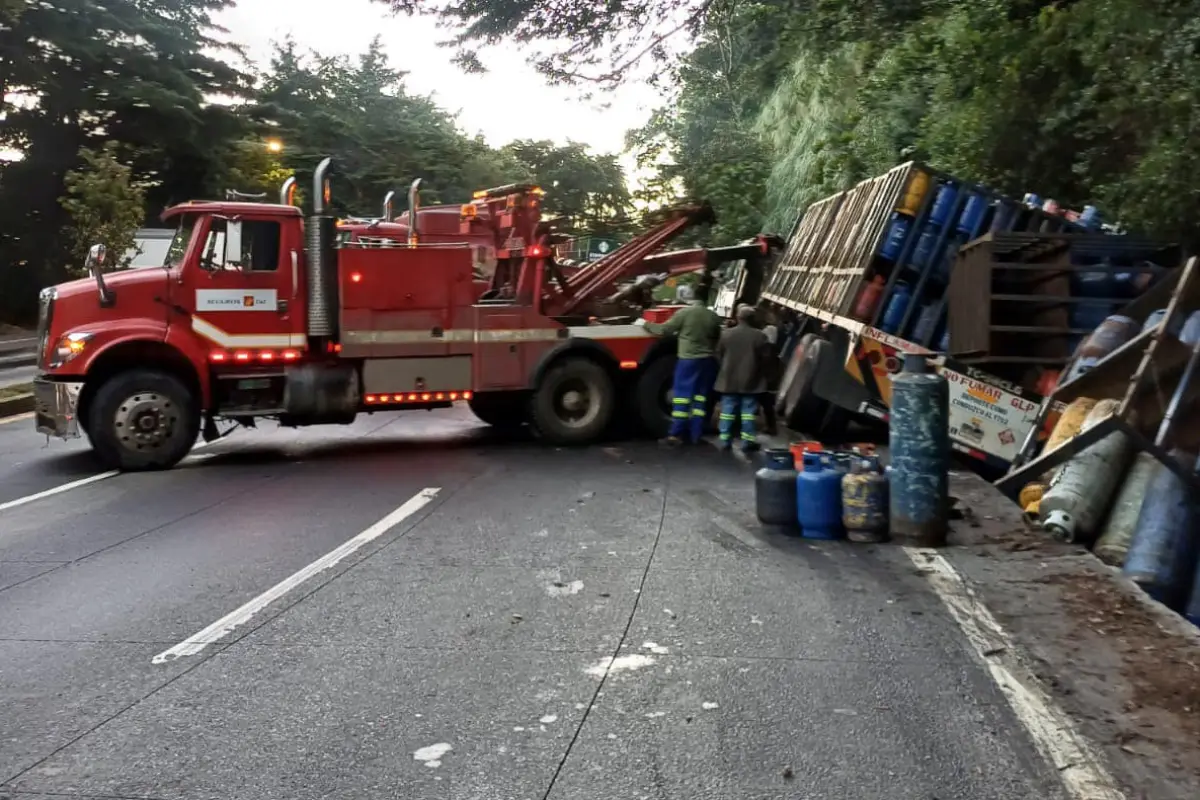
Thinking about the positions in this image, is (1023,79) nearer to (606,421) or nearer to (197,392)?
(606,421)

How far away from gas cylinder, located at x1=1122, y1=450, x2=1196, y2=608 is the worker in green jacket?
578 cm

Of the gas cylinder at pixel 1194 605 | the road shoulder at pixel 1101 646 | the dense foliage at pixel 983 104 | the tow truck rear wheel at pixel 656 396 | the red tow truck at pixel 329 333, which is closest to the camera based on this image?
the road shoulder at pixel 1101 646

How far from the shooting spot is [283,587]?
6750 millimetres

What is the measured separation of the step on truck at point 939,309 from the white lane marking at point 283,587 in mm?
4491

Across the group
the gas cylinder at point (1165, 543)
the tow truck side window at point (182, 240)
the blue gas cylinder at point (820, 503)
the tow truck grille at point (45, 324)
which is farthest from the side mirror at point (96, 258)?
the gas cylinder at point (1165, 543)

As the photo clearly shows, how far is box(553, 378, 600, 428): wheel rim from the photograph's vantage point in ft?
42.6

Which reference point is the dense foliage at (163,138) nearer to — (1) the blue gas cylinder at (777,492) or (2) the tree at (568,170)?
(2) the tree at (568,170)

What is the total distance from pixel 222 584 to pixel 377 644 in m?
1.68

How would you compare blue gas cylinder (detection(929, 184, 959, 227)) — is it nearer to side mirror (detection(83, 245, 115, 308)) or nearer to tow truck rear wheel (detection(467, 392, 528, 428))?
tow truck rear wheel (detection(467, 392, 528, 428))

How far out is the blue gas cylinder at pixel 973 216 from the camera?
37.3ft

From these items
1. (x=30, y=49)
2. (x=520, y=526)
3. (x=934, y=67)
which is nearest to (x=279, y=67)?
(x=30, y=49)

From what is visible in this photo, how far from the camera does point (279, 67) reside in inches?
1724

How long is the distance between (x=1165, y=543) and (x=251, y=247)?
349 inches

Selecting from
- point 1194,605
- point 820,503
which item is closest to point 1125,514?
point 1194,605
